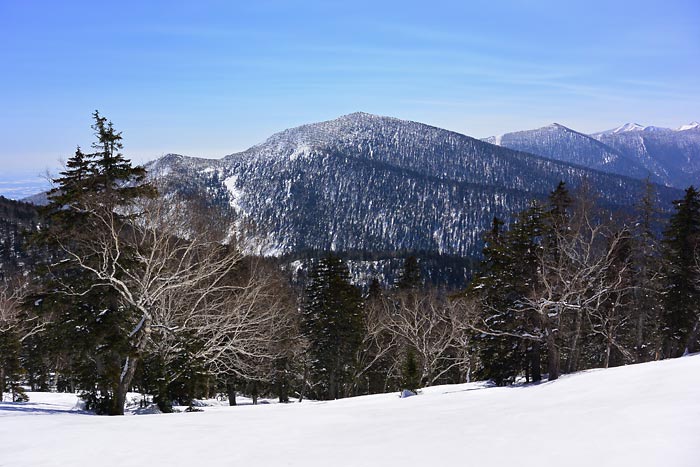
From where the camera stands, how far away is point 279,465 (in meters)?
7.31

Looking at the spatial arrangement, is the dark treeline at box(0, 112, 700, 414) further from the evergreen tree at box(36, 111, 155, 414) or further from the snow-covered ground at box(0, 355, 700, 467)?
the snow-covered ground at box(0, 355, 700, 467)

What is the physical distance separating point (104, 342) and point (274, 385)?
2747 centimetres

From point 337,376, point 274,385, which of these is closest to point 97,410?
point 337,376

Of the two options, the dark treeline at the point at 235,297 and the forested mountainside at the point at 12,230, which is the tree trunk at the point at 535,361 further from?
the forested mountainside at the point at 12,230

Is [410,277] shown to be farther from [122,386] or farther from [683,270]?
[122,386]

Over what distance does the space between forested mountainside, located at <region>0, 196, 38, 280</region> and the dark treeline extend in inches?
4292

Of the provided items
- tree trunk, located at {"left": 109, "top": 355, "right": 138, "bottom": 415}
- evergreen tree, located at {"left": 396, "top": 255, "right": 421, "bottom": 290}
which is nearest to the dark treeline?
tree trunk, located at {"left": 109, "top": 355, "right": 138, "bottom": 415}

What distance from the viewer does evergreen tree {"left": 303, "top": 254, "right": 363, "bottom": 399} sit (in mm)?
36531

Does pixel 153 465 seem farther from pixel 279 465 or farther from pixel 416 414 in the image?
pixel 416 414

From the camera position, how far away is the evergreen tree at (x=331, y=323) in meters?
36.5

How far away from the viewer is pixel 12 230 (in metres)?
147

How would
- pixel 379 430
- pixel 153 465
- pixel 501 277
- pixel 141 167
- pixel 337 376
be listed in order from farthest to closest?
pixel 337 376, pixel 501 277, pixel 141 167, pixel 379 430, pixel 153 465

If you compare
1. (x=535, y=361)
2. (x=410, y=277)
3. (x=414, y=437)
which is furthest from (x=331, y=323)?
(x=414, y=437)

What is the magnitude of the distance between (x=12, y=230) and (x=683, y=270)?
174m
